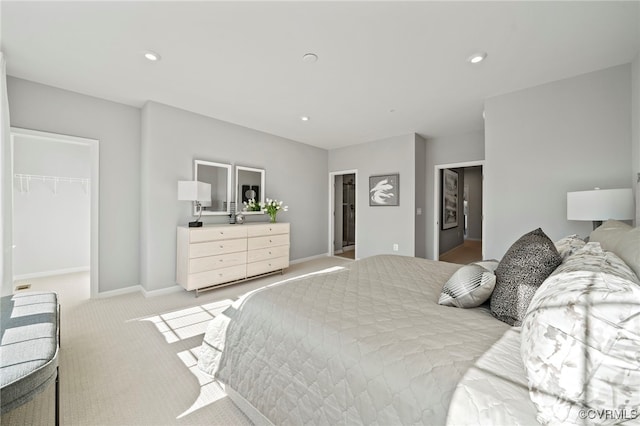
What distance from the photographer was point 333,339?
3.42ft

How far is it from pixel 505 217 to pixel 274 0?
334 centimetres

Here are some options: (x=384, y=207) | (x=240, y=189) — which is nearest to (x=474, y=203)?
(x=384, y=207)

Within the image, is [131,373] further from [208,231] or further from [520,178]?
[520,178]

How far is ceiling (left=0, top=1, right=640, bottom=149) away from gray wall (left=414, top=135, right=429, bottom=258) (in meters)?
1.43

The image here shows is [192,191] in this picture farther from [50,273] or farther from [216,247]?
[50,273]

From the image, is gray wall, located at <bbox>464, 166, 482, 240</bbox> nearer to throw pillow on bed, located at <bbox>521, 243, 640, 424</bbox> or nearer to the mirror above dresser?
the mirror above dresser

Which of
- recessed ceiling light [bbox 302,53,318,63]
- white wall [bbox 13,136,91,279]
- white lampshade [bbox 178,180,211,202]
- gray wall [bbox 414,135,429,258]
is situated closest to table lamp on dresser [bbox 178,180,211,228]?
white lampshade [bbox 178,180,211,202]

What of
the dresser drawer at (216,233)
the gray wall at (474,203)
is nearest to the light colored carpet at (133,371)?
the dresser drawer at (216,233)

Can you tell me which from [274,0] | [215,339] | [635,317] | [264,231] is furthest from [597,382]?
[264,231]

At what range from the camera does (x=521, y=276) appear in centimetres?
113

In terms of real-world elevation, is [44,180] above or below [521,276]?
above

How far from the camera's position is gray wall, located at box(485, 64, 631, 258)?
8.18ft

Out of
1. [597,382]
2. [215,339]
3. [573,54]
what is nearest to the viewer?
[597,382]

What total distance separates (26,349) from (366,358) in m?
1.61
